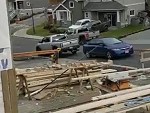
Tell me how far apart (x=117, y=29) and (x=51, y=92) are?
38.9 meters

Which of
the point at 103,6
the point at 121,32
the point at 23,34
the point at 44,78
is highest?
the point at 103,6

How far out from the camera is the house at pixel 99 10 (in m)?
51.9

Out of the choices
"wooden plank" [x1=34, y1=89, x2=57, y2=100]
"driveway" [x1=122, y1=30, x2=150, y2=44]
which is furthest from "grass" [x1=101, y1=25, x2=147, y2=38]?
"wooden plank" [x1=34, y1=89, x2=57, y2=100]

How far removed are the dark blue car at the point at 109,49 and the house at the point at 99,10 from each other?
22.5 metres

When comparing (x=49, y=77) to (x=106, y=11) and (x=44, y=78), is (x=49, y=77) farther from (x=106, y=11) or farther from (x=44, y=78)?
(x=106, y=11)

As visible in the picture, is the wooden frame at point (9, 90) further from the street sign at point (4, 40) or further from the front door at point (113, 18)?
the front door at point (113, 18)

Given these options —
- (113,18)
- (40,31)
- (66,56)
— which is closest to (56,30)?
(40,31)

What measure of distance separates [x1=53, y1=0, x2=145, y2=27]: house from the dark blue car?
22531 millimetres

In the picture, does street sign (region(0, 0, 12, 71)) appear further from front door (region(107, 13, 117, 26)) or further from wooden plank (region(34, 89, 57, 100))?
front door (region(107, 13, 117, 26))

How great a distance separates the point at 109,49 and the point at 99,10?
27.0 meters

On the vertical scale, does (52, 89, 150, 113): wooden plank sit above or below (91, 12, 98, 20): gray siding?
above

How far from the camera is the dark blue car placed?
26875mm

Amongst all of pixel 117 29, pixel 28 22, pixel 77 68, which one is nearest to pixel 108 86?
pixel 77 68

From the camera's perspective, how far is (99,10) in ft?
176
